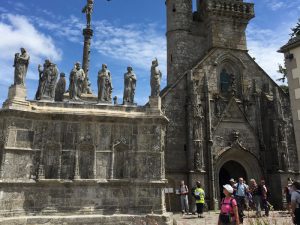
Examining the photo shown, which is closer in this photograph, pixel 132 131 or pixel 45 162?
pixel 45 162

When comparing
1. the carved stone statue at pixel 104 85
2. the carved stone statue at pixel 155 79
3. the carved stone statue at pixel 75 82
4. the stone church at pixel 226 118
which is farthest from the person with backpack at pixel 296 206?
the stone church at pixel 226 118

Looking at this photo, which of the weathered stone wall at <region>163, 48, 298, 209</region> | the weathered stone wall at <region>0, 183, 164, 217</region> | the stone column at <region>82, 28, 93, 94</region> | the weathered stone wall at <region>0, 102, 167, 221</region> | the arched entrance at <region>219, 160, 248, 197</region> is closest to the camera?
the weathered stone wall at <region>0, 183, 164, 217</region>

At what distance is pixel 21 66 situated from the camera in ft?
39.8

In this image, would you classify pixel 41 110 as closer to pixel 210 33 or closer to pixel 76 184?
pixel 76 184

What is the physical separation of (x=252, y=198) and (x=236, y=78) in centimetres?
1177

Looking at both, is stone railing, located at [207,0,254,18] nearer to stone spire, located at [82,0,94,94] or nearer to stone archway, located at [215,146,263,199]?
stone spire, located at [82,0,94,94]

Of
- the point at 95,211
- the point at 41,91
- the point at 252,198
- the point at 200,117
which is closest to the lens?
the point at 95,211

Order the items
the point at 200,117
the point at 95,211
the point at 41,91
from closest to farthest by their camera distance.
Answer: the point at 95,211 → the point at 41,91 → the point at 200,117

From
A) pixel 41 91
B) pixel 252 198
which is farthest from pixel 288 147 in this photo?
pixel 41 91

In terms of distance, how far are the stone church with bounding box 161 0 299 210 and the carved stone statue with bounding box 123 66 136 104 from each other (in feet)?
24.9

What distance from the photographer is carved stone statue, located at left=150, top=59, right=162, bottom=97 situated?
13234 mm

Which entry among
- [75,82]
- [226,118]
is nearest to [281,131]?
[226,118]

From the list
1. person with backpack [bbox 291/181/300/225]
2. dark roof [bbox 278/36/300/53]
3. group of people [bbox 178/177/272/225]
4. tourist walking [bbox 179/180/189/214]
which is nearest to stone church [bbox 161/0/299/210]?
tourist walking [bbox 179/180/189/214]

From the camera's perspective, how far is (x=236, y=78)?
23.5 meters
